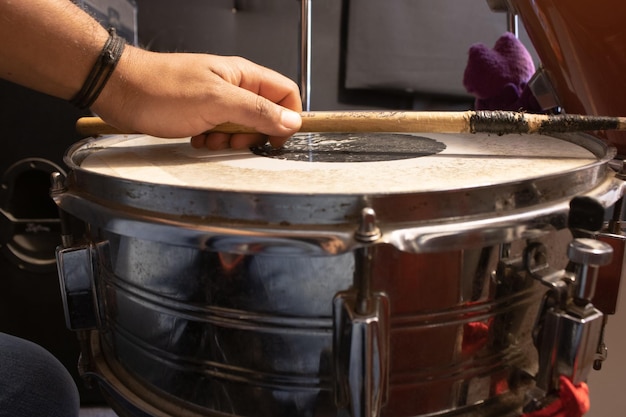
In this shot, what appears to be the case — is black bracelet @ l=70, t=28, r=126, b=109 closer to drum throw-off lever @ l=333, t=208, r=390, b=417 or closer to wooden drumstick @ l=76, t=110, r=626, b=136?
wooden drumstick @ l=76, t=110, r=626, b=136

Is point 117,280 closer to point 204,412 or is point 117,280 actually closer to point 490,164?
point 204,412

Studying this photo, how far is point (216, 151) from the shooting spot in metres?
0.62

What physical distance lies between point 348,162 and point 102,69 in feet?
0.94

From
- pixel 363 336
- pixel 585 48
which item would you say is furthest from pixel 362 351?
pixel 585 48

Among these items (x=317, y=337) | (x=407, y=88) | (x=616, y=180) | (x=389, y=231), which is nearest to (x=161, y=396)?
(x=317, y=337)

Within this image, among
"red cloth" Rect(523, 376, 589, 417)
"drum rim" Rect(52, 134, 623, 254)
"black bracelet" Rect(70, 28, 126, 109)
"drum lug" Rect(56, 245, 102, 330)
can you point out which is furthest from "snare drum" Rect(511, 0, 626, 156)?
"drum lug" Rect(56, 245, 102, 330)

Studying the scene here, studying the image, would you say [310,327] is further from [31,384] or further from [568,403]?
[31,384]

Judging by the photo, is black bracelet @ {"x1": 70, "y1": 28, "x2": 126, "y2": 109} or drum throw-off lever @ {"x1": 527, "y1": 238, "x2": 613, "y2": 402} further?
black bracelet @ {"x1": 70, "y1": 28, "x2": 126, "y2": 109}

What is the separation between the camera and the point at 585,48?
2.50 ft

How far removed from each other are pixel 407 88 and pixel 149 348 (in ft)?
4.20

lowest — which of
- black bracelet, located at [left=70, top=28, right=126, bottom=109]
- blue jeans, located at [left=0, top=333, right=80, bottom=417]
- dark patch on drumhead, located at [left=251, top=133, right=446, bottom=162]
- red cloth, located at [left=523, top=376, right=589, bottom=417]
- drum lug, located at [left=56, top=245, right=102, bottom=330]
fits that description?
blue jeans, located at [left=0, top=333, right=80, bottom=417]

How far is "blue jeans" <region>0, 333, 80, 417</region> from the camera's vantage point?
618 mm

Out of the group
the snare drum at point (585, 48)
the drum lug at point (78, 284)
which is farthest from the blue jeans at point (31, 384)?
the snare drum at point (585, 48)

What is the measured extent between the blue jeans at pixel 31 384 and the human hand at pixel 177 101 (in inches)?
14.4
